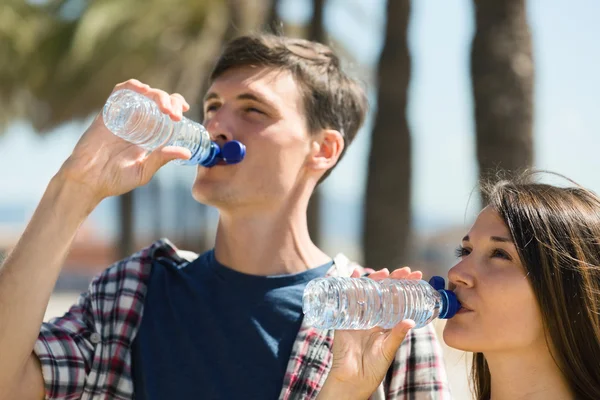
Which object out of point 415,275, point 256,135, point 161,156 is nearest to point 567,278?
point 415,275

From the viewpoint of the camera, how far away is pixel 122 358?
3352 mm

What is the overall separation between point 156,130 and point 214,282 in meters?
0.66

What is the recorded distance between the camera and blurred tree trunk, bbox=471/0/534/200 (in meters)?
7.35

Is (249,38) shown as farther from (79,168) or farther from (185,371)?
(185,371)

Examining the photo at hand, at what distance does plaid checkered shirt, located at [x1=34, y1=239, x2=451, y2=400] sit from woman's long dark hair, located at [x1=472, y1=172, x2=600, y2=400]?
54 cm

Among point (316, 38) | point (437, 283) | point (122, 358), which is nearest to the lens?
point (437, 283)

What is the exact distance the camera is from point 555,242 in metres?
2.92

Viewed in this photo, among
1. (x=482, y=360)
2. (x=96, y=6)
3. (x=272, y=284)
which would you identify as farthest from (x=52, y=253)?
(x=96, y=6)

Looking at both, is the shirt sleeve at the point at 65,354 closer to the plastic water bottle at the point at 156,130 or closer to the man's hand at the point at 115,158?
the man's hand at the point at 115,158

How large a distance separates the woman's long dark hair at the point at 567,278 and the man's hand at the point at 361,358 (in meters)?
0.38

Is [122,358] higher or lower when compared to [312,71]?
lower

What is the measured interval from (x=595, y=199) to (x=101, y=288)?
186 centimetres

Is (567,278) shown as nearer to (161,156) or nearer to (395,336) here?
(395,336)

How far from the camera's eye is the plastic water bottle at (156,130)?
312 centimetres
